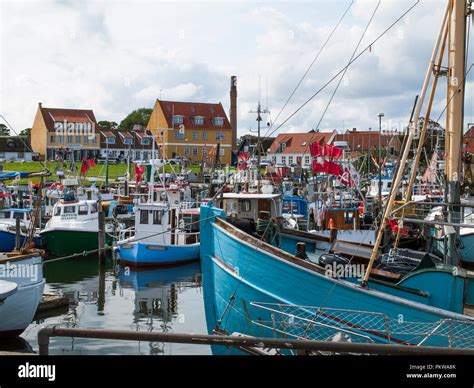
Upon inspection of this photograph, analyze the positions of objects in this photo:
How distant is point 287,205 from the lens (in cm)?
3384

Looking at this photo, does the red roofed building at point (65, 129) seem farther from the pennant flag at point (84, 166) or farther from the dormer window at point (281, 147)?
the pennant flag at point (84, 166)

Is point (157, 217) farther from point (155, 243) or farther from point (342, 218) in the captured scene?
point (342, 218)

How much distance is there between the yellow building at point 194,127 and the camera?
256ft

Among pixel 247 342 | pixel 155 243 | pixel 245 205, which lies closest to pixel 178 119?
pixel 155 243

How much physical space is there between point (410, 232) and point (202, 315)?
936 cm

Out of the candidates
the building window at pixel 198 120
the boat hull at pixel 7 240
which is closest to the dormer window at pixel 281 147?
the building window at pixel 198 120

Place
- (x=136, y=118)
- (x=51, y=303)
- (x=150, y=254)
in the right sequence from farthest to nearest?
(x=136, y=118), (x=150, y=254), (x=51, y=303)

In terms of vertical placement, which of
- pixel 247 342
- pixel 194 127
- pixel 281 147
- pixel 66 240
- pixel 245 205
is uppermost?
pixel 194 127

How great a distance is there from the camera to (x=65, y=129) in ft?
246

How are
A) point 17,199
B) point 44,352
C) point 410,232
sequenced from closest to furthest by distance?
1. point 44,352
2. point 410,232
3. point 17,199

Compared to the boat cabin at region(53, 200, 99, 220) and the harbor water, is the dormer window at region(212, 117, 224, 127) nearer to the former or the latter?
the boat cabin at region(53, 200, 99, 220)

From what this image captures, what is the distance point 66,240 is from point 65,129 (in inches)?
1925
